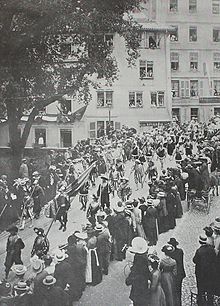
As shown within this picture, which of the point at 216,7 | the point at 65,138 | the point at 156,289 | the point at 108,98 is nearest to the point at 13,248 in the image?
the point at 65,138

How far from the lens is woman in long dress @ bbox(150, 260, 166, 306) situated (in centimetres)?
323

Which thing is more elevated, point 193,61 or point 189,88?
point 193,61

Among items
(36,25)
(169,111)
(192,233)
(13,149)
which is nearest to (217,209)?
(192,233)

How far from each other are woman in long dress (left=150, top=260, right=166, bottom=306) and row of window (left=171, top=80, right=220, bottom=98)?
1186 millimetres

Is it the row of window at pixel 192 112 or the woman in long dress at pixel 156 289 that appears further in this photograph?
the row of window at pixel 192 112

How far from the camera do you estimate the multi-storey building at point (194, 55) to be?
3.77 m

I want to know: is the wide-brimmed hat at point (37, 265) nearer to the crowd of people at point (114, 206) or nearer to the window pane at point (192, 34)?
the crowd of people at point (114, 206)

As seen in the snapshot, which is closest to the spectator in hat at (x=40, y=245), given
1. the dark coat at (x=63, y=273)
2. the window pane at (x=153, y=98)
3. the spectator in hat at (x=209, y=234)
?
the dark coat at (x=63, y=273)

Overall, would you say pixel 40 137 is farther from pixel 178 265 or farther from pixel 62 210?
pixel 178 265

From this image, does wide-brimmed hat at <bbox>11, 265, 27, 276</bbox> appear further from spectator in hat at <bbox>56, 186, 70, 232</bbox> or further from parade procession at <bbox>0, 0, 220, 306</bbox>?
spectator in hat at <bbox>56, 186, 70, 232</bbox>

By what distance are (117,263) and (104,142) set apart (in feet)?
2.85

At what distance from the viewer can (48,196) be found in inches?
153

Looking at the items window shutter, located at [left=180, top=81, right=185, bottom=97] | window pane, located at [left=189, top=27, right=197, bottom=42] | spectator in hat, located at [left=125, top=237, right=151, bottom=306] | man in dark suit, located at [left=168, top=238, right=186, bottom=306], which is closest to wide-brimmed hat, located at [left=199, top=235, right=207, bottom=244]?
man in dark suit, located at [left=168, top=238, right=186, bottom=306]

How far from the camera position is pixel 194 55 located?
12.5 ft
